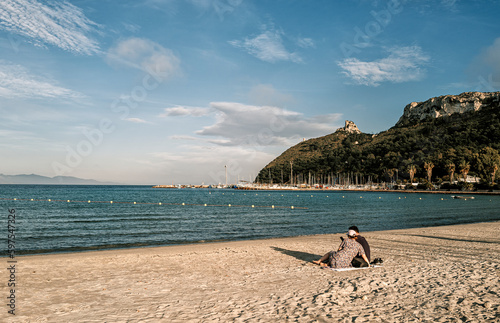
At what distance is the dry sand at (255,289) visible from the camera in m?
6.92

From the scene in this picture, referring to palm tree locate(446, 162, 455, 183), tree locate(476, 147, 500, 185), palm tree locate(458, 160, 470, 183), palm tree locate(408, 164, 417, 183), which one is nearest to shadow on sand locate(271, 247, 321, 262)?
tree locate(476, 147, 500, 185)

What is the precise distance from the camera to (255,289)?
353 inches

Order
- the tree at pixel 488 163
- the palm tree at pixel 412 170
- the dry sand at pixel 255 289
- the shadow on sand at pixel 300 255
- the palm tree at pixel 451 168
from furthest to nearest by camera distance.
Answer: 1. the palm tree at pixel 412 170
2. the palm tree at pixel 451 168
3. the tree at pixel 488 163
4. the shadow on sand at pixel 300 255
5. the dry sand at pixel 255 289

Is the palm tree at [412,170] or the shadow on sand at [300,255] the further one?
the palm tree at [412,170]

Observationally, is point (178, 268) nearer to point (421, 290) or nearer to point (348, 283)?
point (348, 283)

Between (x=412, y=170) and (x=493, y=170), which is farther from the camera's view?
(x=412, y=170)

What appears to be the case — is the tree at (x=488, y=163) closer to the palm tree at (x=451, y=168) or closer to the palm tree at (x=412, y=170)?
the palm tree at (x=451, y=168)

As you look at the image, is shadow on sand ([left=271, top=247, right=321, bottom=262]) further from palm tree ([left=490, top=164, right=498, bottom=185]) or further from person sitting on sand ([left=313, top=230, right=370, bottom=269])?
palm tree ([left=490, top=164, right=498, bottom=185])

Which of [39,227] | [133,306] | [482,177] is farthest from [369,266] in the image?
[482,177]

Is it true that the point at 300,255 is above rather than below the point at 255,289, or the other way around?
below

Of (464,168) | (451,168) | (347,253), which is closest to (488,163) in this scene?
(464,168)

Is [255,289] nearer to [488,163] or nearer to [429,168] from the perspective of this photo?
[488,163]

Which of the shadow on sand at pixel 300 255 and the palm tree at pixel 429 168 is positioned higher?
the palm tree at pixel 429 168

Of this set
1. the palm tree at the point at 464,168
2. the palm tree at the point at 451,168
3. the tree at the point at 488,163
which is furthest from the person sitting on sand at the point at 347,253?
the palm tree at the point at 451,168
